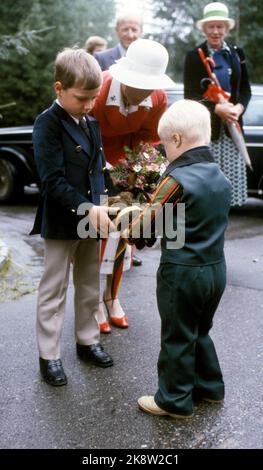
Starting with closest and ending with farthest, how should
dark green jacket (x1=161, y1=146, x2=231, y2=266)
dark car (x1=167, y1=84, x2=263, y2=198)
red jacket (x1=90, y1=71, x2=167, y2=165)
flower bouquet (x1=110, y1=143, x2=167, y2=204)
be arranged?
dark green jacket (x1=161, y1=146, x2=231, y2=266) → flower bouquet (x1=110, y1=143, x2=167, y2=204) → red jacket (x1=90, y1=71, x2=167, y2=165) → dark car (x1=167, y1=84, x2=263, y2=198)

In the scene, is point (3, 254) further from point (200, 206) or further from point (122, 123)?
point (200, 206)

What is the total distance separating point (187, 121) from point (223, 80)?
289 cm

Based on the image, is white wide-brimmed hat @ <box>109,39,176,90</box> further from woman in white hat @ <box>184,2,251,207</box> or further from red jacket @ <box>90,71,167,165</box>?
woman in white hat @ <box>184,2,251,207</box>

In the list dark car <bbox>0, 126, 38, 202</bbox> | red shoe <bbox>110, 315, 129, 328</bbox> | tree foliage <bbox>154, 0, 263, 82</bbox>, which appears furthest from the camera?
tree foliage <bbox>154, 0, 263, 82</bbox>

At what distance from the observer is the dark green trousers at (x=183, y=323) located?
2826mm

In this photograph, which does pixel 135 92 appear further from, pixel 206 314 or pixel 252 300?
pixel 252 300

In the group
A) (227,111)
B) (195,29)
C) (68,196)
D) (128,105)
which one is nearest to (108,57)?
(227,111)

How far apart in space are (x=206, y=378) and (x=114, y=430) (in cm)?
53

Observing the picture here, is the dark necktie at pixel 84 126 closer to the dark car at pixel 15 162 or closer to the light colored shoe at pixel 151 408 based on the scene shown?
the light colored shoe at pixel 151 408

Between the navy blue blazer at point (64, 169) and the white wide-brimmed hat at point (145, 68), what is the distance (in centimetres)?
35

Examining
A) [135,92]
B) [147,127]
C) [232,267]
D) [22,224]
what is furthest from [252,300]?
[22,224]

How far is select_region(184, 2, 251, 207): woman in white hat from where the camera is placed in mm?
5332

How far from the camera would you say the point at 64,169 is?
3.16m

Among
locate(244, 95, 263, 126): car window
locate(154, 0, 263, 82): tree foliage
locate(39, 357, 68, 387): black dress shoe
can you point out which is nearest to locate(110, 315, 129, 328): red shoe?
locate(39, 357, 68, 387): black dress shoe
